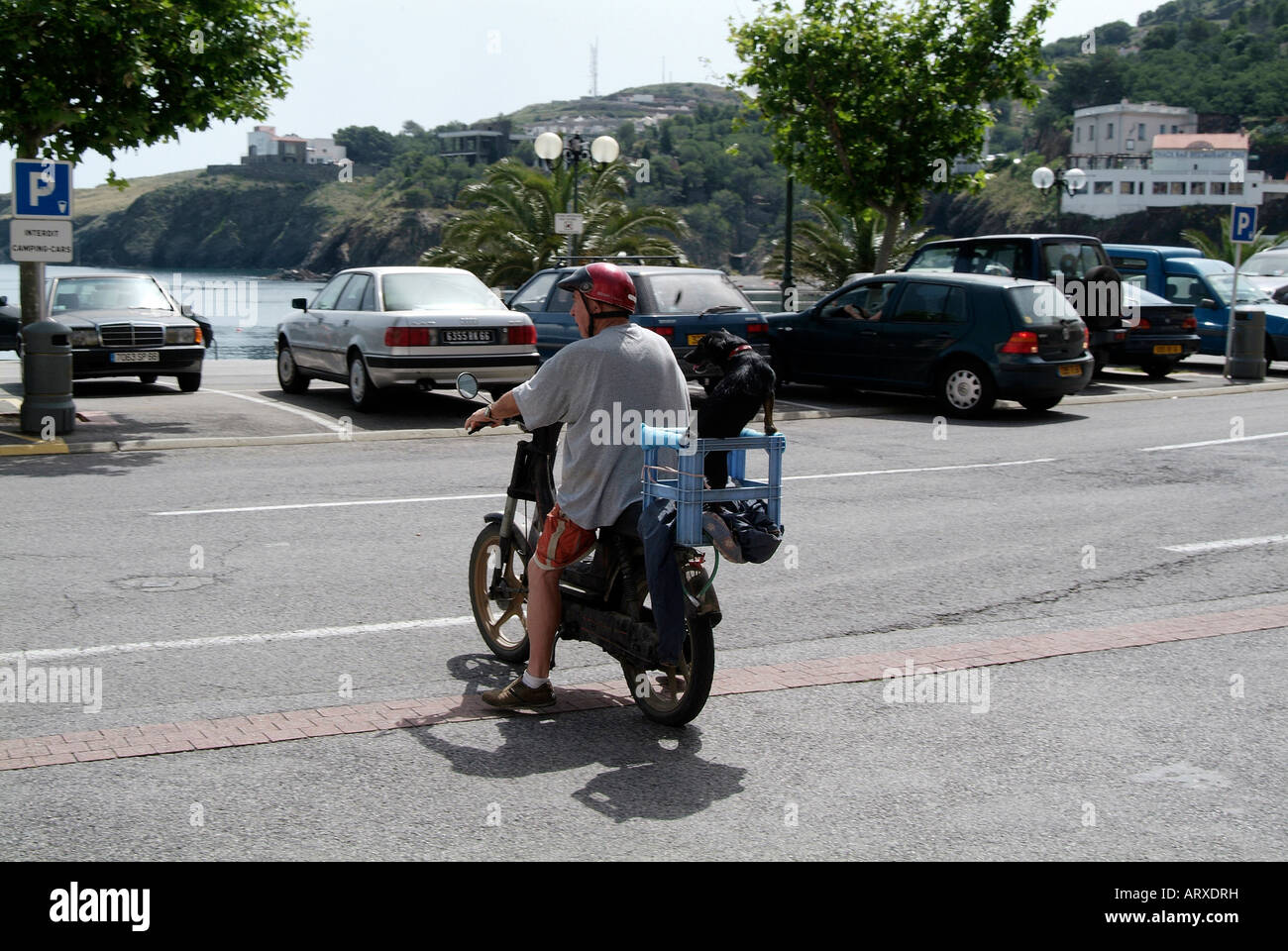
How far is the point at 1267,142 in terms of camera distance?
155875 millimetres

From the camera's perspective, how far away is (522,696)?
18.3ft

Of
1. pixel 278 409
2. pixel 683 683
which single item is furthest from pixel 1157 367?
pixel 683 683

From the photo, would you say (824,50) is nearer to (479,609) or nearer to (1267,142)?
(479,609)

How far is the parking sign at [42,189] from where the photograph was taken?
42.8ft

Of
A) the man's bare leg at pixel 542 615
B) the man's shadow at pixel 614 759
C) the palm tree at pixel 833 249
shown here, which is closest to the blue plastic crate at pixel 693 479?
the man's bare leg at pixel 542 615

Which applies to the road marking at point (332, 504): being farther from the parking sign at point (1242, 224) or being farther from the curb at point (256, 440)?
the parking sign at point (1242, 224)

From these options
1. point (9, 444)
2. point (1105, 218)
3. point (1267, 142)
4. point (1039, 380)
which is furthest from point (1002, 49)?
point (1267, 142)

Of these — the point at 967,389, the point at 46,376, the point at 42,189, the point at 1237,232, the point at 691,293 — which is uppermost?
the point at 1237,232

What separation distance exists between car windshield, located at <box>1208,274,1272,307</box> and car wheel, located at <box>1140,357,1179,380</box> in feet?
9.87

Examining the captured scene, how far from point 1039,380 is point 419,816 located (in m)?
13.1

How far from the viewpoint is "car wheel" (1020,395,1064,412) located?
1689cm

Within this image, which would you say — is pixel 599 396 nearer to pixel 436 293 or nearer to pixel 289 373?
pixel 436 293

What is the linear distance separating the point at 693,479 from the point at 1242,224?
19874mm

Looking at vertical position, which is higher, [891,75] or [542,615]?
[891,75]
